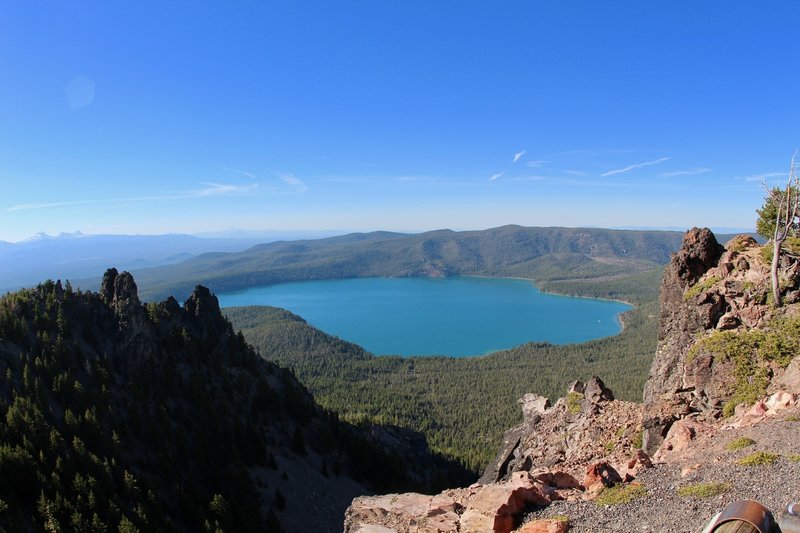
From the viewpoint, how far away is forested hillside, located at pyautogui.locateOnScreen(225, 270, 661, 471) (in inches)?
3686

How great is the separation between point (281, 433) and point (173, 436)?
13726 mm

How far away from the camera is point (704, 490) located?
40.3 feet

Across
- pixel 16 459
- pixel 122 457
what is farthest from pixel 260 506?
pixel 16 459

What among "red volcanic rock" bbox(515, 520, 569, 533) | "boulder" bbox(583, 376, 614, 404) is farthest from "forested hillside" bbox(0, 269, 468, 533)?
"red volcanic rock" bbox(515, 520, 569, 533)

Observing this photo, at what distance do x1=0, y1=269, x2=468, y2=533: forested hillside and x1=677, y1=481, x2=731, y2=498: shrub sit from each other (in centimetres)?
3410

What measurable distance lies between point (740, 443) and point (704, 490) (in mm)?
3658

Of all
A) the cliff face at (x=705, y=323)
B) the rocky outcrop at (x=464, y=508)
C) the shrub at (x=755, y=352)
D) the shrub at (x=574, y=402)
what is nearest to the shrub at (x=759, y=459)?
the rocky outcrop at (x=464, y=508)

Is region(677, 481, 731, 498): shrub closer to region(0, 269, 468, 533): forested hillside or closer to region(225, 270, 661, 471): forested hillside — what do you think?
region(0, 269, 468, 533): forested hillside

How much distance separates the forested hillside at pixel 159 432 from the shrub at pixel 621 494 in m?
31.9

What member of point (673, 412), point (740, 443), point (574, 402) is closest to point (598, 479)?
point (740, 443)

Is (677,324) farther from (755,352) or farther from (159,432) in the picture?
(159,432)

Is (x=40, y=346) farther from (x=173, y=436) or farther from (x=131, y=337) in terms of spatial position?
(x=173, y=436)

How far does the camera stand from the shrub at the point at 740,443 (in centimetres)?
1464

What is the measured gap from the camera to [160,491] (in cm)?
3981
